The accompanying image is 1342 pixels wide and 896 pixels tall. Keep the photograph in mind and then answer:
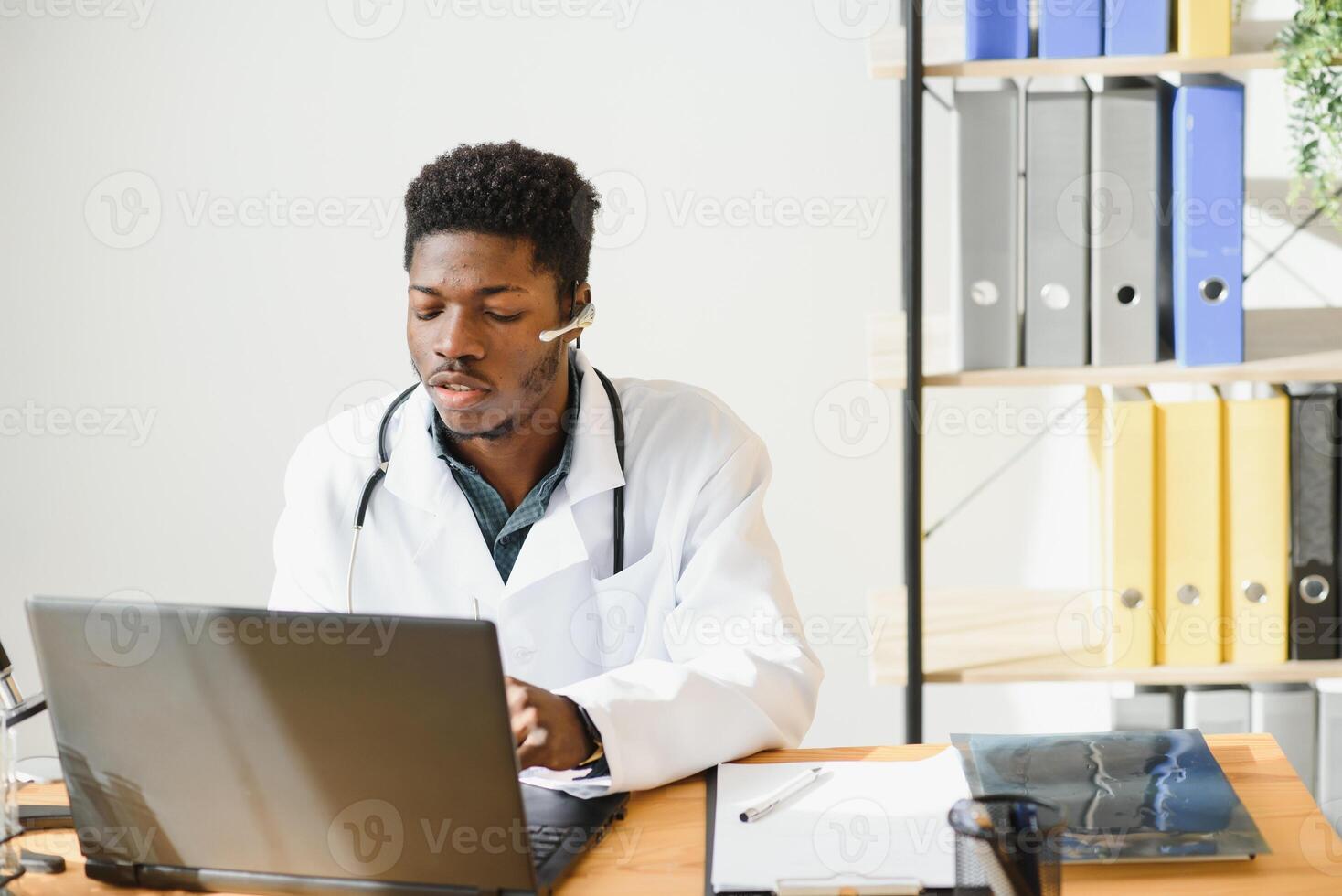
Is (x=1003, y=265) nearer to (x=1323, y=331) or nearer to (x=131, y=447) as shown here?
(x=1323, y=331)

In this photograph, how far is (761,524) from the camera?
1635mm

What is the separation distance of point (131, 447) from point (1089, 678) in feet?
5.83

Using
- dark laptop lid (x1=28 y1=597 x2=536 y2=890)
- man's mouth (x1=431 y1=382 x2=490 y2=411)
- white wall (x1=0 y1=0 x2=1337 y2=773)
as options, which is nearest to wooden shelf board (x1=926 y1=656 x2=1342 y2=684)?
white wall (x1=0 y1=0 x2=1337 y2=773)

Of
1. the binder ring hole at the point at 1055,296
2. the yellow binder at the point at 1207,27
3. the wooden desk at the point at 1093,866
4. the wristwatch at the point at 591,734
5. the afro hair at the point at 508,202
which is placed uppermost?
the yellow binder at the point at 1207,27

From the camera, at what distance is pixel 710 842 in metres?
1.18

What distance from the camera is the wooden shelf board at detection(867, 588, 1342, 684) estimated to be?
194 centimetres

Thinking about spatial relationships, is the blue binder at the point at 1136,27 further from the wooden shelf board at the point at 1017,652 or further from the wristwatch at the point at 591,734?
the wristwatch at the point at 591,734

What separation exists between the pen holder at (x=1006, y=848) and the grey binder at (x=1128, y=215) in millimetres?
1059

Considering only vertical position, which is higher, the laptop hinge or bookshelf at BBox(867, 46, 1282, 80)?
bookshelf at BBox(867, 46, 1282, 80)

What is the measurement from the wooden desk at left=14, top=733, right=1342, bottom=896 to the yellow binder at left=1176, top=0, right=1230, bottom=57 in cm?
94

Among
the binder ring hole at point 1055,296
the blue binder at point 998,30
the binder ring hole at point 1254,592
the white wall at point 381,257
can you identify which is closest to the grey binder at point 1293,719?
the binder ring hole at point 1254,592

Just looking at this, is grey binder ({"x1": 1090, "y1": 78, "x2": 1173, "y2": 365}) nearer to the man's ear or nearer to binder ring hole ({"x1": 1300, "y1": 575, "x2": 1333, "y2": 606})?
binder ring hole ({"x1": 1300, "y1": 575, "x2": 1333, "y2": 606})

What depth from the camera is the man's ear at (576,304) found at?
5.75 ft

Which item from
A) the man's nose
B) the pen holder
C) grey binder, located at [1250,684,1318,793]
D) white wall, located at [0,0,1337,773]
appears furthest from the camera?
white wall, located at [0,0,1337,773]
